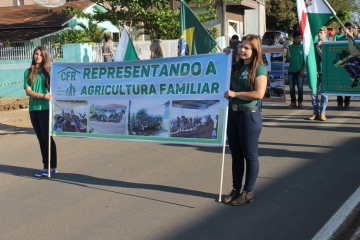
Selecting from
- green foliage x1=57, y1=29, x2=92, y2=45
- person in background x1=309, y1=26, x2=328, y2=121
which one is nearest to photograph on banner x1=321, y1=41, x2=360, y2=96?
person in background x1=309, y1=26, x2=328, y2=121

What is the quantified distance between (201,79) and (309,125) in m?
5.31

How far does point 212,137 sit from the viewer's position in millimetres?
6102

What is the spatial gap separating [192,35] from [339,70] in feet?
15.2

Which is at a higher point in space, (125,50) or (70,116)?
(125,50)

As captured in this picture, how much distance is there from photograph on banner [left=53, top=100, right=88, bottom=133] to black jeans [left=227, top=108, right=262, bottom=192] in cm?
236

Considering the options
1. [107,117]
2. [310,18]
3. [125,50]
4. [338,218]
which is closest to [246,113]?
[338,218]

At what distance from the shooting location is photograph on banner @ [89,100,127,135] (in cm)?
693

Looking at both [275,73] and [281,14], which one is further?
[281,14]

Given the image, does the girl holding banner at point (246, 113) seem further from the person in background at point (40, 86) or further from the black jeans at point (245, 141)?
the person in background at point (40, 86)

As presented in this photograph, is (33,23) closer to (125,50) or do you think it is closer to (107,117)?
(125,50)

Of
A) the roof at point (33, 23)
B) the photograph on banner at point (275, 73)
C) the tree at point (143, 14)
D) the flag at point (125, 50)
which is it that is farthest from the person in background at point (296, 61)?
the roof at point (33, 23)

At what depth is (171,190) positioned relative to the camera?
21.7 ft

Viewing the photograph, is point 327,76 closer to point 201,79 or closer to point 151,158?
point 151,158

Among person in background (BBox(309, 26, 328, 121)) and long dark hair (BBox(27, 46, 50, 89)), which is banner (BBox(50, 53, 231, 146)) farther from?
person in background (BBox(309, 26, 328, 121))
